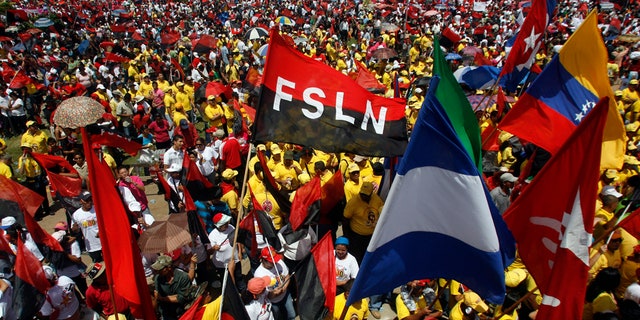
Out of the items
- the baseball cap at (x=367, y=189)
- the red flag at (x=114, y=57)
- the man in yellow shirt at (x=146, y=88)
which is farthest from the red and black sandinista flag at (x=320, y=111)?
the red flag at (x=114, y=57)

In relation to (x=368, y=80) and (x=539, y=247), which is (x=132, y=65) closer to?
(x=368, y=80)

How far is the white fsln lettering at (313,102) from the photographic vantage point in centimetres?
452

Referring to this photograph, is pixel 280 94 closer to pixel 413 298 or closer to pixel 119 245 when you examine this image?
pixel 119 245

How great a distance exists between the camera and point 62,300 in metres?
5.12

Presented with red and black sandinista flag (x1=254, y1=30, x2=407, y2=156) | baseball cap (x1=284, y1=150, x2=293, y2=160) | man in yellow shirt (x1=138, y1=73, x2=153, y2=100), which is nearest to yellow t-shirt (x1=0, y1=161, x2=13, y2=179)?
baseball cap (x1=284, y1=150, x2=293, y2=160)

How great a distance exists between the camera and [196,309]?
444 centimetres

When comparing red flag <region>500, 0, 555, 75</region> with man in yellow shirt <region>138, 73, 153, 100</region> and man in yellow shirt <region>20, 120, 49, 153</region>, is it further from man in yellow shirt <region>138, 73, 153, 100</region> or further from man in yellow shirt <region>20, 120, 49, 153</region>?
man in yellow shirt <region>138, 73, 153, 100</region>

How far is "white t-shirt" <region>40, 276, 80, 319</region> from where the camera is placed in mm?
5055

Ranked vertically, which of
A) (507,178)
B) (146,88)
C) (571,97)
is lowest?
(146,88)

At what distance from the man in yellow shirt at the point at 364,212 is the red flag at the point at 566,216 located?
2.75m

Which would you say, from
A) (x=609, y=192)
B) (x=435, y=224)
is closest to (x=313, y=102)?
(x=435, y=224)

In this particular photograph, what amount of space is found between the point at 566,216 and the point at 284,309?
12.1 ft

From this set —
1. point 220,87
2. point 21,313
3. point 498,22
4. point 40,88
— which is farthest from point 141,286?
point 498,22

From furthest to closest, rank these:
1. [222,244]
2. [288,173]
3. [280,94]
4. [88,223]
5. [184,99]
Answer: [184,99]
[288,173]
[88,223]
[222,244]
[280,94]
